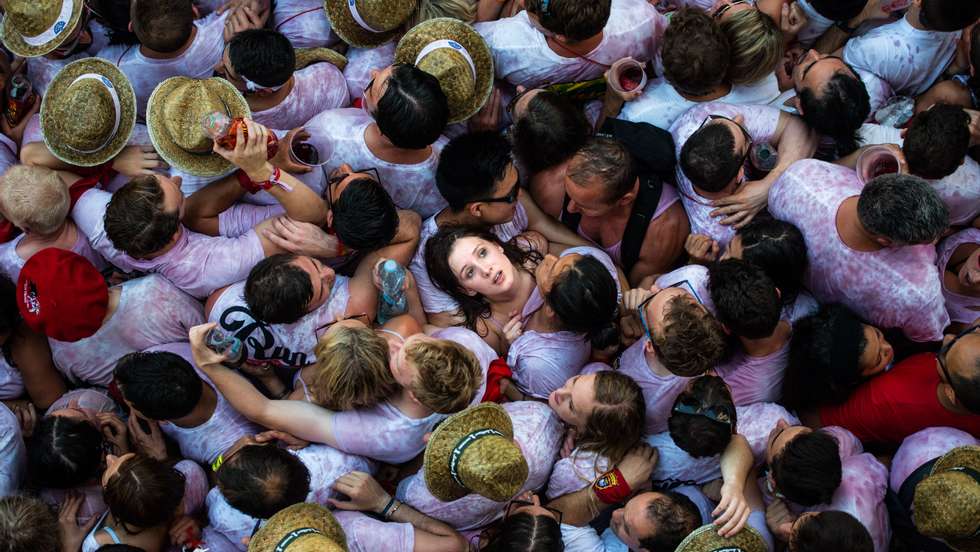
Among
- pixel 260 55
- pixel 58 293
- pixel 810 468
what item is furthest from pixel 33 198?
pixel 810 468

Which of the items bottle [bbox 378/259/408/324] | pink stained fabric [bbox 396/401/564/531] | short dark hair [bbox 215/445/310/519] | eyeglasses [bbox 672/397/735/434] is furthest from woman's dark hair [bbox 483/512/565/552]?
bottle [bbox 378/259/408/324]

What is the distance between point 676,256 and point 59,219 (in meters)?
3.68

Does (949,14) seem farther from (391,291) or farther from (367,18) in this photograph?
(391,291)

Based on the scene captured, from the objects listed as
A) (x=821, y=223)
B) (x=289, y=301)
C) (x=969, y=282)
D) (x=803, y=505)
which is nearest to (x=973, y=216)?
(x=969, y=282)

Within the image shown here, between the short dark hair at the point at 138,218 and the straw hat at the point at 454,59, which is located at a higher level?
the straw hat at the point at 454,59

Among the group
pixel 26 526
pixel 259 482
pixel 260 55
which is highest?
pixel 260 55

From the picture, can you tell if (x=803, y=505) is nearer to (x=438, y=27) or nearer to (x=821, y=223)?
(x=821, y=223)

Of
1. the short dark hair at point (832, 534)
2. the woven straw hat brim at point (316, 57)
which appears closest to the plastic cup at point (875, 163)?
the short dark hair at point (832, 534)

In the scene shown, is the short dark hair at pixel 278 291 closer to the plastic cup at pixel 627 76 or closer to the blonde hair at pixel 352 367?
the blonde hair at pixel 352 367

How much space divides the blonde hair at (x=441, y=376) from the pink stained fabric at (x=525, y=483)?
48 centimetres

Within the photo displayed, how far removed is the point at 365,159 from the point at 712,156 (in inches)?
79.0

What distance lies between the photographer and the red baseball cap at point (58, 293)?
4.30m

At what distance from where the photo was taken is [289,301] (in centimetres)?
434

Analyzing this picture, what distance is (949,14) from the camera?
15.3 ft
